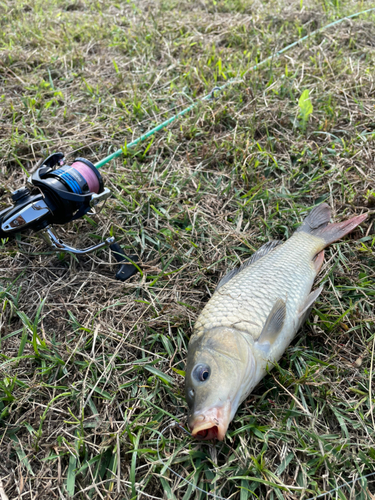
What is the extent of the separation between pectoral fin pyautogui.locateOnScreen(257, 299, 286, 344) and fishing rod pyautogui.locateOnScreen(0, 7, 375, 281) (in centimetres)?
101

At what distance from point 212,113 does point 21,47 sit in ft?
8.43

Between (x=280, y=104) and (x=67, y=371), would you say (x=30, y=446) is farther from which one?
(x=280, y=104)

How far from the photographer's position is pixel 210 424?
1688mm

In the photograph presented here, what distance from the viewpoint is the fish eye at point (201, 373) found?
72.2 inches

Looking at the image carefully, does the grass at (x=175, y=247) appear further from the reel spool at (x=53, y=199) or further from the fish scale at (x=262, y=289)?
the reel spool at (x=53, y=199)

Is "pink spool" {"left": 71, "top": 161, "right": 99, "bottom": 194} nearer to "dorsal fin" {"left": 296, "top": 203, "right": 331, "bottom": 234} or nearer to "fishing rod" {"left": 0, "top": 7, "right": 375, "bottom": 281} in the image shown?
"fishing rod" {"left": 0, "top": 7, "right": 375, "bottom": 281}

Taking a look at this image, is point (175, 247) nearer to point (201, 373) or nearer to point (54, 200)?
point (54, 200)

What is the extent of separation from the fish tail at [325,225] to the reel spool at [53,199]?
4.47 ft

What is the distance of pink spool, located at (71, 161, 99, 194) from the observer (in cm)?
251

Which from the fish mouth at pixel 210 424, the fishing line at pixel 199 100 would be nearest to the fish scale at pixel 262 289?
the fish mouth at pixel 210 424

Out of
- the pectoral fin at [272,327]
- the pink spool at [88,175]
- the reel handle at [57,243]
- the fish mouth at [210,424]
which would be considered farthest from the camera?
the pink spool at [88,175]

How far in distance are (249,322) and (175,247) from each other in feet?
2.79

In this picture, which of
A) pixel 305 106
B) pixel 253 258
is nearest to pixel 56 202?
pixel 253 258

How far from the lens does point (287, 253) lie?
251 cm
